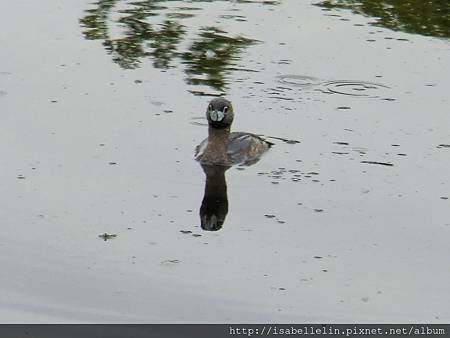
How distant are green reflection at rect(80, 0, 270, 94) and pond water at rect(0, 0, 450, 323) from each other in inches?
1.7

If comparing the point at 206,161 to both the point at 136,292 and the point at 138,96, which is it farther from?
the point at 136,292

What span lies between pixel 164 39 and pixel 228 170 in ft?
15.8

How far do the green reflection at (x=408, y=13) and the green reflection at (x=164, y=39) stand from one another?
135 cm

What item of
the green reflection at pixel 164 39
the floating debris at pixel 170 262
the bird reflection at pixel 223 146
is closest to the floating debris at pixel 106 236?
the floating debris at pixel 170 262

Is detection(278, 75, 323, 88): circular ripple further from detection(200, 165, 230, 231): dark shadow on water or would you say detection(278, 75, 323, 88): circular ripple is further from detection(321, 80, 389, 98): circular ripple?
detection(200, 165, 230, 231): dark shadow on water

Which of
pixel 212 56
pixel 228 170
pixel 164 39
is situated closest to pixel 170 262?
pixel 228 170

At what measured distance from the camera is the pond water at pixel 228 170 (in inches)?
370

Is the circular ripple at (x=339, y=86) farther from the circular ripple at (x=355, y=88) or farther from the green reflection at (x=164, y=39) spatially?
the green reflection at (x=164, y=39)

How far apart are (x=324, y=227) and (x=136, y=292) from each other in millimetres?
2154

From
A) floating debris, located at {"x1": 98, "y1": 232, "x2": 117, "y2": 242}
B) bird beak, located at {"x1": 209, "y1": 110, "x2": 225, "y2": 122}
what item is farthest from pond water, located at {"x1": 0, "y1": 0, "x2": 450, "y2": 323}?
bird beak, located at {"x1": 209, "y1": 110, "x2": 225, "y2": 122}

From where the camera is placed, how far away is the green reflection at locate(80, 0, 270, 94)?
52.2ft
